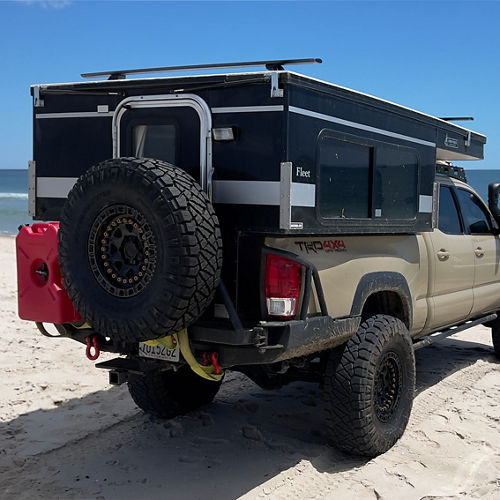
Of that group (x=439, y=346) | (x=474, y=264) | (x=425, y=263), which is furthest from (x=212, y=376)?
(x=439, y=346)

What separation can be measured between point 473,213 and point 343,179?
9.03 ft

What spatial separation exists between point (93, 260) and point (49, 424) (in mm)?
1959

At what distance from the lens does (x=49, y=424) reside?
4.81 m

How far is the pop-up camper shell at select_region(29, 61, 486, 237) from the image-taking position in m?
3.51

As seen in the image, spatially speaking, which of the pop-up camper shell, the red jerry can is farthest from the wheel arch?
the red jerry can

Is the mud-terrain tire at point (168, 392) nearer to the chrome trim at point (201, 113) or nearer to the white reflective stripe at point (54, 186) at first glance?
the white reflective stripe at point (54, 186)

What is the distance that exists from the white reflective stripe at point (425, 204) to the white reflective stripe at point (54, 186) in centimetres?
246

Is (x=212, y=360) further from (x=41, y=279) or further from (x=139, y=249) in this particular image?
(x=41, y=279)

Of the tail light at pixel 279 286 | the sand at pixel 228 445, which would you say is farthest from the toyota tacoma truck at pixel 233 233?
the sand at pixel 228 445

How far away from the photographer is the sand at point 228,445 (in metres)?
3.80

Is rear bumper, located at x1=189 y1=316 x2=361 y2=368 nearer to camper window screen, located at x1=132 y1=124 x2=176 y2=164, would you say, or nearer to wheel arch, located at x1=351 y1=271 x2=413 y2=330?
wheel arch, located at x1=351 y1=271 x2=413 y2=330

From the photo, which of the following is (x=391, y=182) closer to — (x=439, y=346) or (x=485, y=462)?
(x=485, y=462)

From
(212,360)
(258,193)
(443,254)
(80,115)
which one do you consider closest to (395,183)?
(443,254)

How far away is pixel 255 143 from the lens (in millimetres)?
3543
